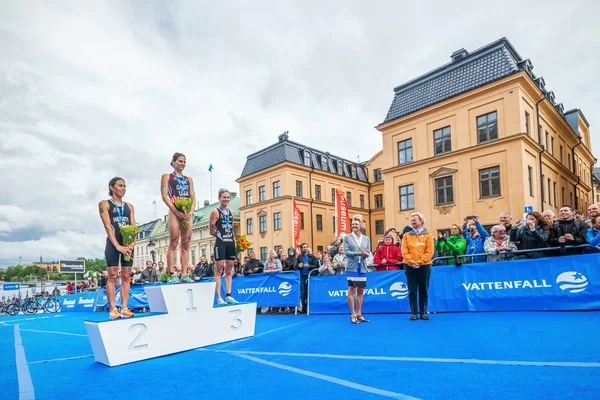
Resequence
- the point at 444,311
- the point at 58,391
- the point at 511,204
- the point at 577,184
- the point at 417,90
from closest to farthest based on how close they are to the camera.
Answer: the point at 58,391 < the point at 444,311 < the point at 511,204 < the point at 417,90 < the point at 577,184

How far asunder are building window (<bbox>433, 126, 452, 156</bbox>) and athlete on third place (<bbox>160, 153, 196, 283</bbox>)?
22.6 metres

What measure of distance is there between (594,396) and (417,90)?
90.4ft

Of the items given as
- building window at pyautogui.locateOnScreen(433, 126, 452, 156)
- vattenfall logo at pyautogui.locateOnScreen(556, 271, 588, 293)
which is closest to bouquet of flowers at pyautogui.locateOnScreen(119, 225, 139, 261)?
vattenfall logo at pyautogui.locateOnScreen(556, 271, 588, 293)

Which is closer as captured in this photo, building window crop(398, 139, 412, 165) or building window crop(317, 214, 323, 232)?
building window crop(398, 139, 412, 165)

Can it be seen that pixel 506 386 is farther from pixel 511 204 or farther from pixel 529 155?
pixel 529 155

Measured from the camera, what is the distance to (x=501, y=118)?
75.3 feet

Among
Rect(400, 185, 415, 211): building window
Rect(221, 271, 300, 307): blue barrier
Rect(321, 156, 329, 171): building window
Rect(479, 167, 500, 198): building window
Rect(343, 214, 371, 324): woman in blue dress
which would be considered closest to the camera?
Rect(343, 214, 371, 324): woman in blue dress

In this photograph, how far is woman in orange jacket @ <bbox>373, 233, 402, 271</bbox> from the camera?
9.34 meters

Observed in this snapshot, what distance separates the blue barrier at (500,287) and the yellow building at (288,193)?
27.8 m

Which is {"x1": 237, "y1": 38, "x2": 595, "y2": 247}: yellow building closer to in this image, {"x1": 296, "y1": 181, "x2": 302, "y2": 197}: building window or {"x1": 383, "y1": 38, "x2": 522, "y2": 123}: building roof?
{"x1": 383, "y1": 38, "x2": 522, "y2": 123}: building roof

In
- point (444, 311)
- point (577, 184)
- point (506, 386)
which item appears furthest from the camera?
point (577, 184)

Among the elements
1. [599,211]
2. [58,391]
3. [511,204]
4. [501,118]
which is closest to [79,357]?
[58,391]

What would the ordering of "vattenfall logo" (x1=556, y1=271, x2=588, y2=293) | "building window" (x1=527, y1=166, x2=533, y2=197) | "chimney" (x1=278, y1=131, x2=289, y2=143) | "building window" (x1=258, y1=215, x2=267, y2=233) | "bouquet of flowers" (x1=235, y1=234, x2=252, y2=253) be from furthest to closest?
"building window" (x1=258, y1=215, x2=267, y2=233) < "chimney" (x1=278, y1=131, x2=289, y2=143) < "building window" (x1=527, y1=166, x2=533, y2=197) < "bouquet of flowers" (x1=235, y1=234, x2=252, y2=253) < "vattenfall logo" (x1=556, y1=271, x2=588, y2=293)

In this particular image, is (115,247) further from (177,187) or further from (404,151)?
(404,151)
